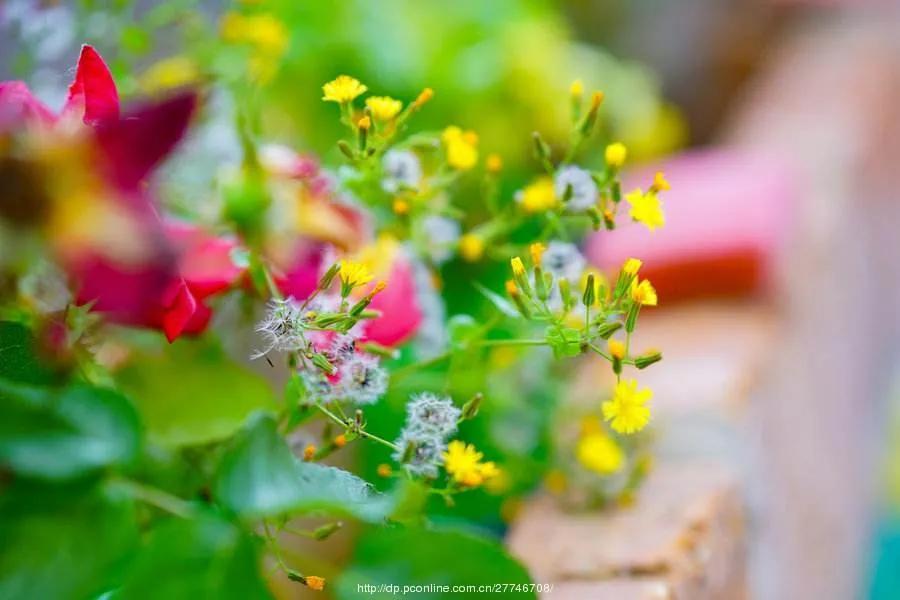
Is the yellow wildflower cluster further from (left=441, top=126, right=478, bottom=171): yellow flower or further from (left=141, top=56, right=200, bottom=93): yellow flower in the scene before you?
(left=441, top=126, right=478, bottom=171): yellow flower

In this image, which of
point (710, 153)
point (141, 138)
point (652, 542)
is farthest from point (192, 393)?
point (710, 153)

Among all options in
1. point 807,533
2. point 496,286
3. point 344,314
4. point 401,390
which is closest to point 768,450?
point 807,533

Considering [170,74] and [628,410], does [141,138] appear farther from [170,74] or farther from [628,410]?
[170,74]

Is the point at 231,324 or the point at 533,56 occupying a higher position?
the point at 533,56

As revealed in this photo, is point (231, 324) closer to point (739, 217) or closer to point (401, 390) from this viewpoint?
point (401, 390)

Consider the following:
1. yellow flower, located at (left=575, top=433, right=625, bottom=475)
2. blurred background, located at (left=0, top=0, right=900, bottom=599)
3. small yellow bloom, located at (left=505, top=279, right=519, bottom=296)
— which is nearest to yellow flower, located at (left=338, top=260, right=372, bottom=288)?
small yellow bloom, located at (left=505, top=279, right=519, bottom=296)

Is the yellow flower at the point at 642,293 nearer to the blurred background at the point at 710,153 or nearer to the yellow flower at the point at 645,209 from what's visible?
the yellow flower at the point at 645,209
